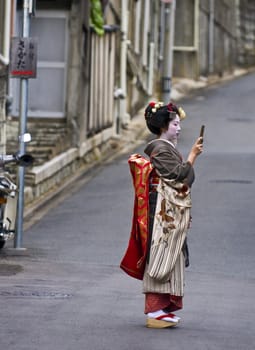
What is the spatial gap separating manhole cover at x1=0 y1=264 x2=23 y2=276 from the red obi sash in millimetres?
3421

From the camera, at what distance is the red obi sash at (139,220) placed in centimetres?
965

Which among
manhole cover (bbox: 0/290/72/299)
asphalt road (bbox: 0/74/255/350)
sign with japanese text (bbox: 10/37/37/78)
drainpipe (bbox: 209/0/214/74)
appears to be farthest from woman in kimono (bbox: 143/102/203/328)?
drainpipe (bbox: 209/0/214/74)

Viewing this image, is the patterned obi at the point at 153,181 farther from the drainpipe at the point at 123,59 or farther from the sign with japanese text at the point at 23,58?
the drainpipe at the point at 123,59

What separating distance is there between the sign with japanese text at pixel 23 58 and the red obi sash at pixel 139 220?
5.41 m

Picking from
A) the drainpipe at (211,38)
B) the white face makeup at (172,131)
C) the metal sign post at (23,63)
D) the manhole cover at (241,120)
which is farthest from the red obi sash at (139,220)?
the drainpipe at (211,38)

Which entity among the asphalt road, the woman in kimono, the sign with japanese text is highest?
the sign with japanese text

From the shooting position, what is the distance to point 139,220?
9695mm

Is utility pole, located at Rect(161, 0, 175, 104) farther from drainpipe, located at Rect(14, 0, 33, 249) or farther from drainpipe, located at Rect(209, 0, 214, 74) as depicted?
drainpipe, located at Rect(209, 0, 214, 74)

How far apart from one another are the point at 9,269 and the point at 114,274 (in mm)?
1193

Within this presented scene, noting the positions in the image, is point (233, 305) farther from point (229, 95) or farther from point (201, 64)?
point (201, 64)

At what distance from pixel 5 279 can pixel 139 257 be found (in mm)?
3013

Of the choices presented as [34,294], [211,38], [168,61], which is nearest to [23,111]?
[34,294]

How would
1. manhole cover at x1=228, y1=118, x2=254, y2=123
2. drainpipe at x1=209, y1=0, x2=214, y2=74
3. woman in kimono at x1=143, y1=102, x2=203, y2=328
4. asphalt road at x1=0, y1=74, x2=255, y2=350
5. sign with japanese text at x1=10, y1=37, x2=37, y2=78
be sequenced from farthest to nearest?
drainpipe at x1=209, y1=0, x2=214, y2=74 → manhole cover at x1=228, y1=118, x2=254, y2=123 → sign with japanese text at x1=10, y1=37, x2=37, y2=78 → woman in kimono at x1=143, y1=102, x2=203, y2=328 → asphalt road at x1=0, y1=74, x2=255, y2=350

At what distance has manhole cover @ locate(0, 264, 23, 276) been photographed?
13.0 meters
